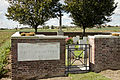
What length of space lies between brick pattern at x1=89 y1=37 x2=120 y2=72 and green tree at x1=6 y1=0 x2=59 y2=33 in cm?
1977

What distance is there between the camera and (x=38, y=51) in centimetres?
633

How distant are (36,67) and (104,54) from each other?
3322 millimetres

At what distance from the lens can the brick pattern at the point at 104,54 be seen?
22.8 ft

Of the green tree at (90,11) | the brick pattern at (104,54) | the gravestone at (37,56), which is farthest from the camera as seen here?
the green tree at (90,11)

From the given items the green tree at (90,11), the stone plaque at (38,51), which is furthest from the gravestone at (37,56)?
the green tree at (90,11)

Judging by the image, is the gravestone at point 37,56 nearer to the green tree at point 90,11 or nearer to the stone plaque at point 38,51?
the stone plaque at point 38,51

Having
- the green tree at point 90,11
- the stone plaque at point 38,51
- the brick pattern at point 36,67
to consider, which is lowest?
the brick pattern at point 36,67

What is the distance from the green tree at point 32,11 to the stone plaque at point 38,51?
19.8m

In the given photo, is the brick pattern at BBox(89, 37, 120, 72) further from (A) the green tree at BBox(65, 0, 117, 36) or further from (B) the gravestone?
(A) the green tree at BBox(65, 0, 117, 36)

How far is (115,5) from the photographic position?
27484 millimetres

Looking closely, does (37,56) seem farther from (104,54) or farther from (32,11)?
(32,11)

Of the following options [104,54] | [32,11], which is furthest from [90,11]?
[104,54]

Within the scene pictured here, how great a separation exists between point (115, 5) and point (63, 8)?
9.90 metres

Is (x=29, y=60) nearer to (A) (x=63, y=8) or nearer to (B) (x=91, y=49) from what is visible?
(B) (x=91, y=49)
